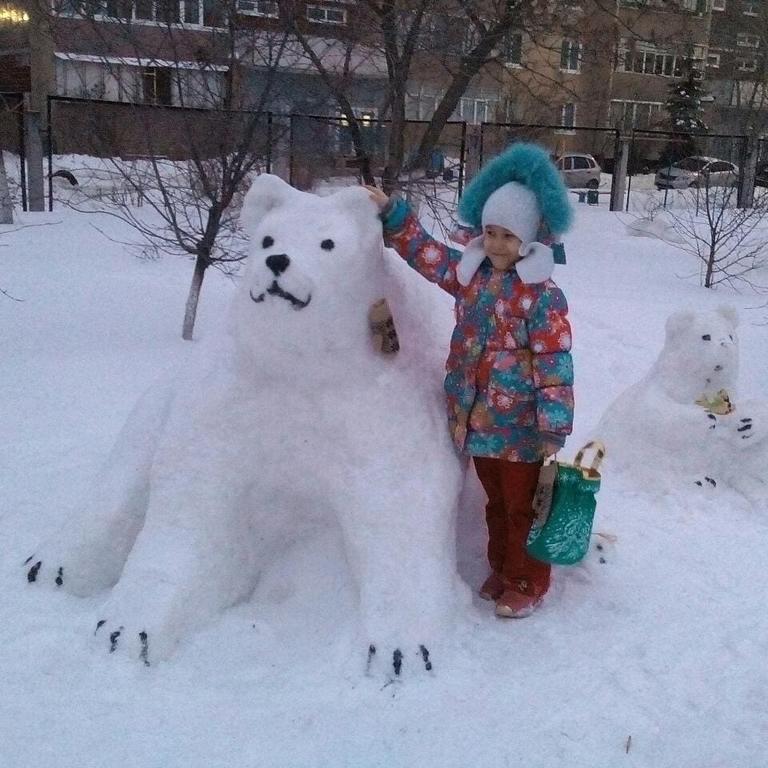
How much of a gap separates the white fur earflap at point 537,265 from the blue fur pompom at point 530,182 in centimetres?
14

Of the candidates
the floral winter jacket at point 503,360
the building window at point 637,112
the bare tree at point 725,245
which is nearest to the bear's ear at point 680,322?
the floral winter jacket at point 503,360

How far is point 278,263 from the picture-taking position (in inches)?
106

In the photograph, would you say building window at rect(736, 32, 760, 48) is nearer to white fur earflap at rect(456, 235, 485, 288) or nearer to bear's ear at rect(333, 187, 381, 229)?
→ white fur earflap at rect(456, 235, 485, 288)

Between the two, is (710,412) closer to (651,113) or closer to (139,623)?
(139,623)

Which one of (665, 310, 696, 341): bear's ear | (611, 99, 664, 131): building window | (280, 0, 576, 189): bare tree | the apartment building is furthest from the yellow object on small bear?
(611, 99, 664, 131): building window

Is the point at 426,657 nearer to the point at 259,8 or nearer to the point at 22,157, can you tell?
the point at 259,8

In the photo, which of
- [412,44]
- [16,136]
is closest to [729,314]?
[412,44]

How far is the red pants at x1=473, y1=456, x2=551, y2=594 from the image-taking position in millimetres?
2996

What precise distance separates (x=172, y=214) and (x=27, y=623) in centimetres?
444

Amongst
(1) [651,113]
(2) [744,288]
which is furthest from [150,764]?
(1) [651,113]

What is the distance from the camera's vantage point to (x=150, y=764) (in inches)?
90.1

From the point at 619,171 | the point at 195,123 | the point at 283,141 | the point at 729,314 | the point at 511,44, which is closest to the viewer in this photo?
the point at 729,314

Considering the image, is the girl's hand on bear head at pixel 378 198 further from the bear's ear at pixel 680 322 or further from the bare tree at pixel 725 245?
the bare tree at pixel 725 245

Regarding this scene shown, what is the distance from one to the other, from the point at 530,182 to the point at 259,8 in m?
5.93
